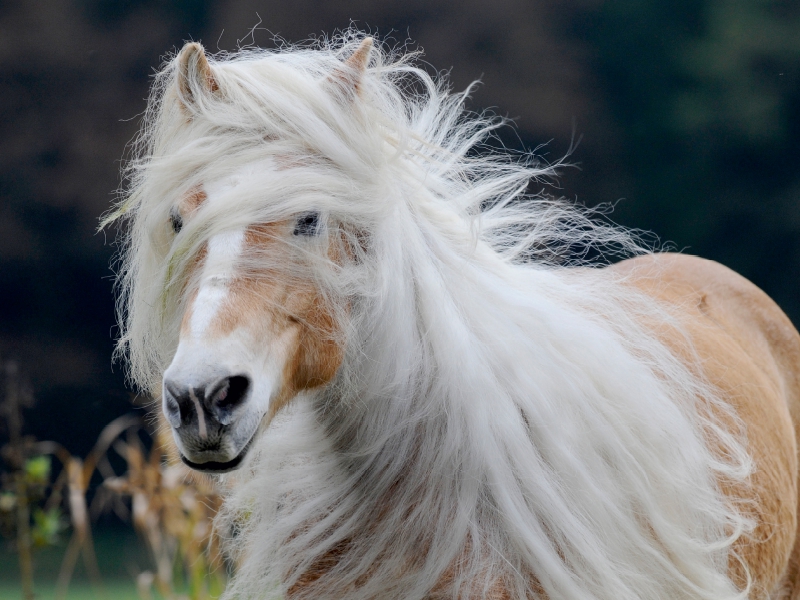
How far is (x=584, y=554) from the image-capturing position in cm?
127

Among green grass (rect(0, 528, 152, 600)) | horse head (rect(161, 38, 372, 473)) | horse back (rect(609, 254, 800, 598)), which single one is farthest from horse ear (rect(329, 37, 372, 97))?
green grass (rect(0, 528, 152, 600))

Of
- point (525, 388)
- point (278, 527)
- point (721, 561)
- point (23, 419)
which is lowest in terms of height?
point (23, 419)

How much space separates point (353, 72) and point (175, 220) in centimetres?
36

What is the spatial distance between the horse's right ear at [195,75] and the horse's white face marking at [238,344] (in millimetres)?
186

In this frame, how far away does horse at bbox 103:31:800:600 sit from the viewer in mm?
1153

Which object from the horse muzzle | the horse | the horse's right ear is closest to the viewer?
the horse muzzle

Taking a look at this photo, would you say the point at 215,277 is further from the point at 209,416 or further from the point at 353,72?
the point at 353,72

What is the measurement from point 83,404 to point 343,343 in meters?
2.69

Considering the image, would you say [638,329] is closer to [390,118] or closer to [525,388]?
[525,388]

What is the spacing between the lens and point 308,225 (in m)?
1.21

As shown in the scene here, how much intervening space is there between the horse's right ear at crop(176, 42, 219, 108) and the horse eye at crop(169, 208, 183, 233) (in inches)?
7.4

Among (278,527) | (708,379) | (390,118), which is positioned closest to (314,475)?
(278,527)

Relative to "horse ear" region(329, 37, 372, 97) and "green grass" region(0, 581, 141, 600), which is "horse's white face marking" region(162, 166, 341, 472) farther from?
"green grass" region(0, 581, 141, 600)

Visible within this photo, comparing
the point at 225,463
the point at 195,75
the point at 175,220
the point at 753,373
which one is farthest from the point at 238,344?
the point at 753,373
